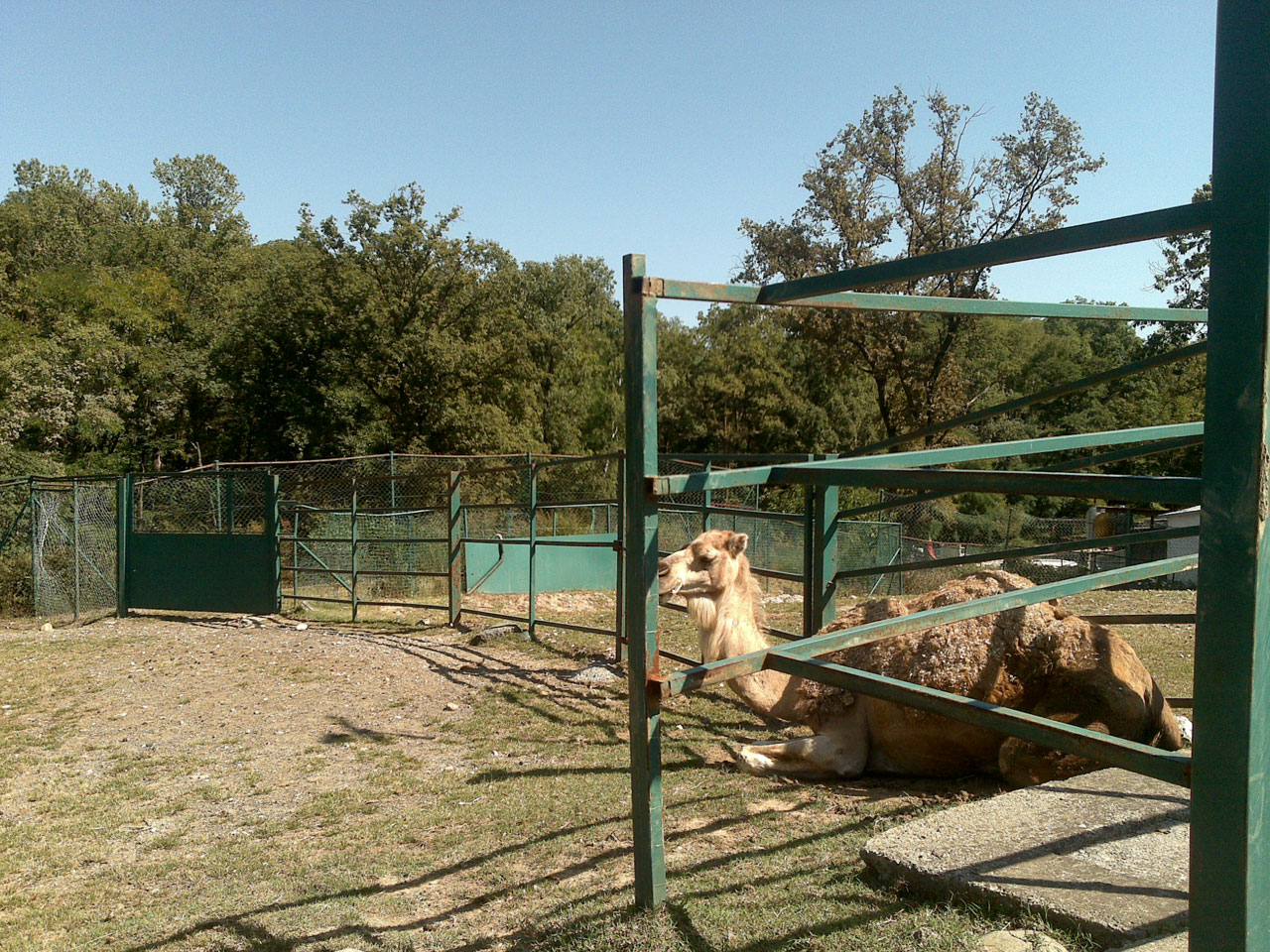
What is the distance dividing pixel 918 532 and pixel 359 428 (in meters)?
18.7

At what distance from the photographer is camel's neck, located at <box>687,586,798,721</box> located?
5.17 meters

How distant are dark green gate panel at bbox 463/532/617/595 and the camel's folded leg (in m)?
10.2

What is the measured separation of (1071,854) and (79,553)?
14709 millimetres

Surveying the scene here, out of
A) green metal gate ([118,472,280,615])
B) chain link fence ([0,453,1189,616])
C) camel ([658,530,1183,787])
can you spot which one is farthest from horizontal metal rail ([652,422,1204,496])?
green metal gate ([118,472,280,615])

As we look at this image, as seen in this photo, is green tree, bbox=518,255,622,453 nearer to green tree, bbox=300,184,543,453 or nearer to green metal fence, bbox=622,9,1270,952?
green tree, bbox=300,184,543,453

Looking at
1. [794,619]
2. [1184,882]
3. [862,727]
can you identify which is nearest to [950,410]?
[794,619]

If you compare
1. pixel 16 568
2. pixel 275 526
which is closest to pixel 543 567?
pixel 275 526

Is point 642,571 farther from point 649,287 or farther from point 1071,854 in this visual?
point 1071,854

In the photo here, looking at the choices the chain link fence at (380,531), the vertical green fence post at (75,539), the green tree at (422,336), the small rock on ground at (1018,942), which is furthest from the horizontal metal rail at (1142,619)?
the green tree at (422,336)

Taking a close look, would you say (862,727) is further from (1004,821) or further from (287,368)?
(287,368)

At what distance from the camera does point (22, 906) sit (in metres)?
3.86

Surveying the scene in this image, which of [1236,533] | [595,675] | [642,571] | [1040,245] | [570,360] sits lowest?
[595,675]

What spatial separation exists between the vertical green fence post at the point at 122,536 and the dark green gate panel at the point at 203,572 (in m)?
0.08

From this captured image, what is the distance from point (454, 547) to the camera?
10414 mm
